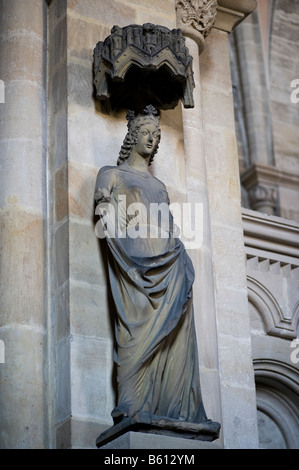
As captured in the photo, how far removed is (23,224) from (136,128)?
2.96 feet

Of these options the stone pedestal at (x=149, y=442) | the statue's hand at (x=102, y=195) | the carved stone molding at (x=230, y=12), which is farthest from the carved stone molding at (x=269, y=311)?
the stone pedestal at (x=149, y=442)

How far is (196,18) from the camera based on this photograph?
26.8ft

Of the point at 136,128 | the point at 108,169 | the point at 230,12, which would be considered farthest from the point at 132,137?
the point at 230,12

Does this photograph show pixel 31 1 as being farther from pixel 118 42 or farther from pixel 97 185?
pixel 97 185

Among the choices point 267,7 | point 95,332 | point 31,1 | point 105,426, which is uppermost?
point 267,7

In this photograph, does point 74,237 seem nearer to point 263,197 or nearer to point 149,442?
point 149,442

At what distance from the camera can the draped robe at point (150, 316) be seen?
614 cm

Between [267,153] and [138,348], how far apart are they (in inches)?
291

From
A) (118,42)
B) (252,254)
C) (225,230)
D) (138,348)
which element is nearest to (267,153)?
(252,254)

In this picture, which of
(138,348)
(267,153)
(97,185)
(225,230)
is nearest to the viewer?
(138,348)

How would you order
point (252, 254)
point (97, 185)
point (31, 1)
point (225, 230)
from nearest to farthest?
Answer: point (97, 185)
point (31, 1)
point (225, 230)
point (252, 254)

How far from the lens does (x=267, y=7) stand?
13570 millimetres

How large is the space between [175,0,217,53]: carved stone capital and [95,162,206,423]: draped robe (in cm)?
195

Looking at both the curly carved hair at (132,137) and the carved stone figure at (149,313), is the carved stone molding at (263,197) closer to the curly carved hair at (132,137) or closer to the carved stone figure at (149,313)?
the curly carved hair at (132,137)
